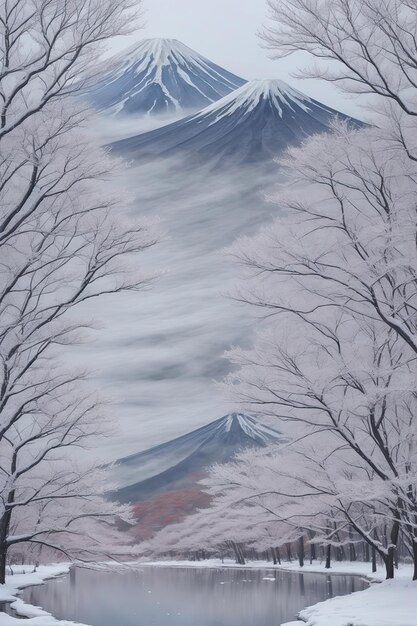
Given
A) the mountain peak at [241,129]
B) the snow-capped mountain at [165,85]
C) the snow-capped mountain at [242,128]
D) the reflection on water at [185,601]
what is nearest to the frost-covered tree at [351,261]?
the reflection on water at [185,601]

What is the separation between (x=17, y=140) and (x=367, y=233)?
559 cm

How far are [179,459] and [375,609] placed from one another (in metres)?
46.9

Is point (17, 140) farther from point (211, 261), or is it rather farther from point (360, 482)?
point (211, 261)

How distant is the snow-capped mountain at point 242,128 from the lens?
64.7 m

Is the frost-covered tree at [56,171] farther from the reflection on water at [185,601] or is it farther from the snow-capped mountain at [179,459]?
the snow-capped mountain at [179,459]

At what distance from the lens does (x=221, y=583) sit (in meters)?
29.4

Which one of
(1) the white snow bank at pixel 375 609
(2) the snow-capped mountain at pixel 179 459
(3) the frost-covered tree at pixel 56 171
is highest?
(3) the frost-covered tree at pixel 56 171

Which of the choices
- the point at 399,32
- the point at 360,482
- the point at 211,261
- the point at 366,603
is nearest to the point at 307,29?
the point at 399,32

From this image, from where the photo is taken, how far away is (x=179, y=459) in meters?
58.7

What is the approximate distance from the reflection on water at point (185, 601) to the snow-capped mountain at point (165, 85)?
148 ft

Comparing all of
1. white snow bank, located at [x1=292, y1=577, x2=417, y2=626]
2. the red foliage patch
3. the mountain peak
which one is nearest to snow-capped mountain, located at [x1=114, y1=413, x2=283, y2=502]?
the red foliage patch

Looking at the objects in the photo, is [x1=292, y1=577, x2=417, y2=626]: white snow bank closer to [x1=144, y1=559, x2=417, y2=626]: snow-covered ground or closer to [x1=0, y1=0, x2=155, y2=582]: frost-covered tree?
[x1=144, y1=559, x2=417, y2=626]: snow-covered ground

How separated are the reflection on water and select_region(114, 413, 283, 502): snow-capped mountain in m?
26.5

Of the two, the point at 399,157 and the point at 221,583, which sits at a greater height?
the point at 399,157
